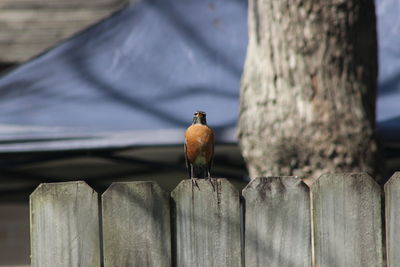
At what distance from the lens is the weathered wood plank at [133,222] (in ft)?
7.07

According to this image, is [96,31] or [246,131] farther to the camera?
[96,31]

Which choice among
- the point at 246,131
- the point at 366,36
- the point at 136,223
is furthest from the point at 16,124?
the point at 136,223

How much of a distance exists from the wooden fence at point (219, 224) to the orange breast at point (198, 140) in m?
0.59

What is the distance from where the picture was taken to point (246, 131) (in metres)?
3.36

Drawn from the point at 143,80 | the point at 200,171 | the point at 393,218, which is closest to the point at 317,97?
the point at 200,171

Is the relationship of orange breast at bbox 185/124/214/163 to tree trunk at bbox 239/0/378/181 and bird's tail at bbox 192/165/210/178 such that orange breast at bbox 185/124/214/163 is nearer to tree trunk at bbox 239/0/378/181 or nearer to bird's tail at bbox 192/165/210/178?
bird's tail at bbox 192/165/210/178

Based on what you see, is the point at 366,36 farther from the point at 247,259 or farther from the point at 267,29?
the point at 247,259

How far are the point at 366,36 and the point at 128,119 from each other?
55.4 inches

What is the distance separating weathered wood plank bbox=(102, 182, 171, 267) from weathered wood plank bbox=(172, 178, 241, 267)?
1.7 inches

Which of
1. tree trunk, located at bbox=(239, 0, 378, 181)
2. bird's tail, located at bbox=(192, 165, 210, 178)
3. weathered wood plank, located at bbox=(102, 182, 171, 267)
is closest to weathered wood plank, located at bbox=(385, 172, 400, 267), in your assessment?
weathered wood plank, located at bbox=(102, 182, 171, 267)

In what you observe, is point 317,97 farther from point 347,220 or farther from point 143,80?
point 143,80

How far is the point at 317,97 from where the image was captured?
3.24 m

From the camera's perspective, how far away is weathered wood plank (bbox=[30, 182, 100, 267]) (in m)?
2.14

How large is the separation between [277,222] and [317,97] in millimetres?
1136
